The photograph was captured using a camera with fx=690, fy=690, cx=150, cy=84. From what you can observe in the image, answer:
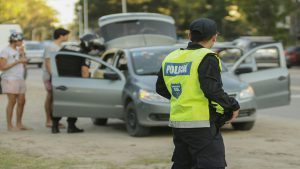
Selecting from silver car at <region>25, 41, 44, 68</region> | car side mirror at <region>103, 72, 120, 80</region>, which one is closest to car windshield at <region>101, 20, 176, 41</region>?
car side mirror at <region>103, 72, 120, 80</region>

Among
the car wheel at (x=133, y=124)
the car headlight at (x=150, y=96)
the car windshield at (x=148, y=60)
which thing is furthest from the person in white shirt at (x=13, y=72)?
the car headlight at (x=150, y=96)

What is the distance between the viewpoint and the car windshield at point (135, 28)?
18641mm

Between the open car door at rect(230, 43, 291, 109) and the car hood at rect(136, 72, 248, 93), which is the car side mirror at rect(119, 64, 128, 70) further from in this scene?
the open car door at rect(230, 43, 291, 109)

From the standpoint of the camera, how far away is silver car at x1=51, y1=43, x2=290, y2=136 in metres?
10.2

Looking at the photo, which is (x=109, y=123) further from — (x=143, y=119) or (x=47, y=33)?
(x=47, y=33)

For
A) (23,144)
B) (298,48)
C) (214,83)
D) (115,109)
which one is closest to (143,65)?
(115,109)

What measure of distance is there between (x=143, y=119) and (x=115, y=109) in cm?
84

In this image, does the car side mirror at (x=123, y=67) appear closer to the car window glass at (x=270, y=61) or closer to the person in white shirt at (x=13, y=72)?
the person in white shirt at (x=13, y=72)

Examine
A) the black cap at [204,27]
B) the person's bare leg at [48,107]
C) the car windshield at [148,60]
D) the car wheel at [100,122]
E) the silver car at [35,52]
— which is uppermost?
the black cap at [204,27]

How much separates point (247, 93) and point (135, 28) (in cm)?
866

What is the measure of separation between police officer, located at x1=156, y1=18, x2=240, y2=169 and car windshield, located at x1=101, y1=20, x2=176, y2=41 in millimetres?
13999

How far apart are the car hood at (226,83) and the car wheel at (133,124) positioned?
37cm

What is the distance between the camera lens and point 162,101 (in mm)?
10055

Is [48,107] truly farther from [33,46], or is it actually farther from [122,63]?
[33,46]
